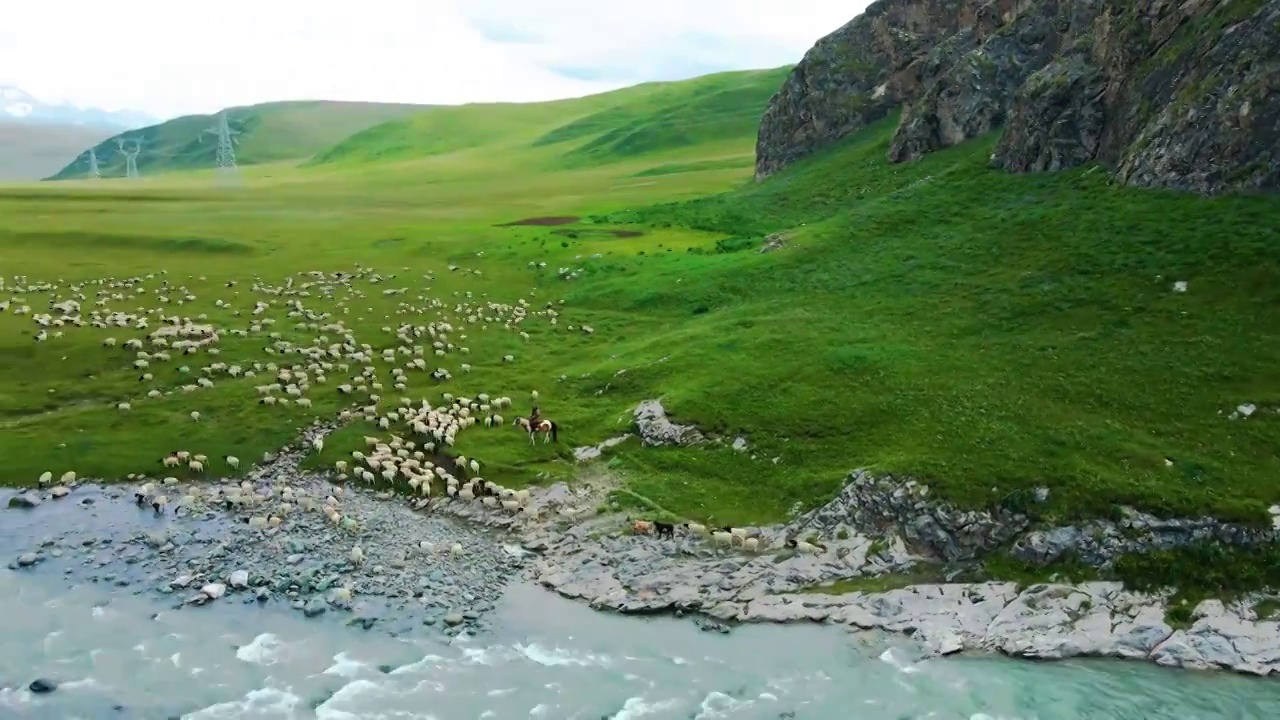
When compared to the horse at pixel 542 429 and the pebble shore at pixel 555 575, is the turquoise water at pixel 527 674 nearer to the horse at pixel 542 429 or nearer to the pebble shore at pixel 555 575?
the pebble shore at pixel 555 575

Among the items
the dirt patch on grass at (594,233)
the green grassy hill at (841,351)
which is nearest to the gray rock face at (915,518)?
the green grassy hill at (841,351)

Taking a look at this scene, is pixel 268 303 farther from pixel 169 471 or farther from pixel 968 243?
pixel 968 243

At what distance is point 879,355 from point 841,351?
5.88 ft

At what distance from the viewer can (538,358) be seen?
52.5 metres

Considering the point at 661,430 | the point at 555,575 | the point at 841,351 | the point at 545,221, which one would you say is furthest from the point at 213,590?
the point at 545,221

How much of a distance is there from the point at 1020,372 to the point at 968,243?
16.9 m

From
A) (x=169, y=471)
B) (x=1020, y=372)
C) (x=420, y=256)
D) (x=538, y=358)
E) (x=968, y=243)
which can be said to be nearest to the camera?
(x=169, y=471)

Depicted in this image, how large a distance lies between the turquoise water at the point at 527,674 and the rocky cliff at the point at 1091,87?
3476 centimetres

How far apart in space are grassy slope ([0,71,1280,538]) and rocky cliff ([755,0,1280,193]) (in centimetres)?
248

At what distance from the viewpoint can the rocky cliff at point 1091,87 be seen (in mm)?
49969

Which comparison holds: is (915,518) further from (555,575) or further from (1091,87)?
(1091,87)

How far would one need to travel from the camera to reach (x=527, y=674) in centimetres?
2652

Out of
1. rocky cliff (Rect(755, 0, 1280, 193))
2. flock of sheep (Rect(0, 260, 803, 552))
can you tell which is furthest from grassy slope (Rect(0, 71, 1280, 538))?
rocky cliff (Rect(755, 0, 1280, 193))

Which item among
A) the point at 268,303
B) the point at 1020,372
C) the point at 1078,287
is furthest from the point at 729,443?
the point at 268,303
